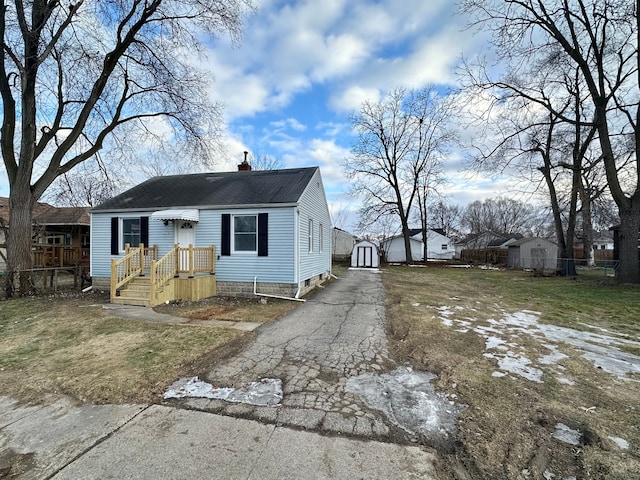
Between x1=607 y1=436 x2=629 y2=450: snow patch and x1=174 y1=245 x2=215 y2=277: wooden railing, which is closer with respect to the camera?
x1=607 y1=436 x2=629 y2=450: snow patch

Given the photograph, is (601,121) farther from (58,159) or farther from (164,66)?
(58,159)

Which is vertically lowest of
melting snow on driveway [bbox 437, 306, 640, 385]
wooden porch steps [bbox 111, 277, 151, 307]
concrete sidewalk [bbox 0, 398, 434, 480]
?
melting snow on driveway [bbox 437, 306, 640, 385]

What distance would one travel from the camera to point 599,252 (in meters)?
38.0

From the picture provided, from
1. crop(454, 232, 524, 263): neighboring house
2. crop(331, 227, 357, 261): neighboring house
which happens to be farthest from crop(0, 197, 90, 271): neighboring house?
crop(454, 232, 524, 263): neighboring house

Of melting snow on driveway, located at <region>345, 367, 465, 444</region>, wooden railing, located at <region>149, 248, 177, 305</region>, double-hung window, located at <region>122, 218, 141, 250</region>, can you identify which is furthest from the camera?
double-hung window, located at <region>122, 218, 141, 250</region>

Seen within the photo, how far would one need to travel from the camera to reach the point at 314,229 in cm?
1189

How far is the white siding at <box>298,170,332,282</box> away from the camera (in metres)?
10.0

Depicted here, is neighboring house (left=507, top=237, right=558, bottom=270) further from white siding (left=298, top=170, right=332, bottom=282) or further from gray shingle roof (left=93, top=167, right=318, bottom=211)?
gray shingle roof (left=93, top=167, right=318, bottom=211)

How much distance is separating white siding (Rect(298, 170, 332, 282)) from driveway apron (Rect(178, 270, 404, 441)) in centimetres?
296

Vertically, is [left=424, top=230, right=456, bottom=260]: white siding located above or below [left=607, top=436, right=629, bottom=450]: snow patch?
above

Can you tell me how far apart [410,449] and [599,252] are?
49615 mm

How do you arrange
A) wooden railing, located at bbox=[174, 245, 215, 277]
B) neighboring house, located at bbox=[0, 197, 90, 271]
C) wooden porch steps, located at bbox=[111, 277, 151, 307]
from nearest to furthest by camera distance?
wooden porch steps, located at bbox=[111, 277, 151, 307] → wooden railing, located at bbox=[174, 245, 215, 277] → neighboring house, located at bbox=[0, 197, 90, 271]

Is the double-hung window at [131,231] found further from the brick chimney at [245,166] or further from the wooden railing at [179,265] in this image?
the brick chimney at [245,166]

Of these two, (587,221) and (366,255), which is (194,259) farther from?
(587,221)
